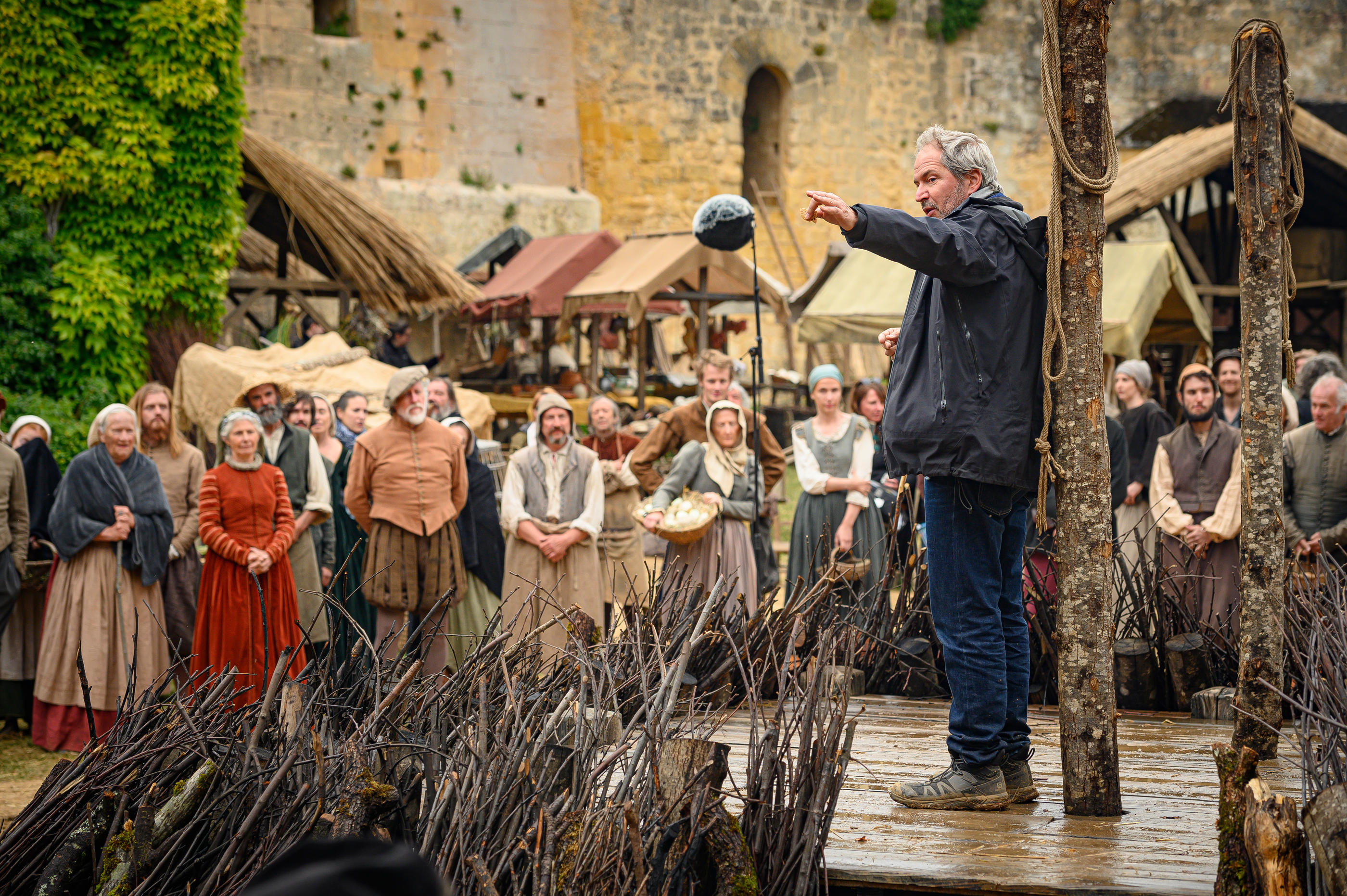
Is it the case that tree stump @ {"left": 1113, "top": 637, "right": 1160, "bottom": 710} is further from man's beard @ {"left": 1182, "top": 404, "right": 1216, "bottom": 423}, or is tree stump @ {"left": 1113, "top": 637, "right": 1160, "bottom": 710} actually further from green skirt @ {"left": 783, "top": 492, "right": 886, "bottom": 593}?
man's beard @ {"left": 1182, "top": 404, "right": 1216, "bottom": 423}

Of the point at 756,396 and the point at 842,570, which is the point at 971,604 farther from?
the point at 756,396

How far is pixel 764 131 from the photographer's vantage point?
25.9m

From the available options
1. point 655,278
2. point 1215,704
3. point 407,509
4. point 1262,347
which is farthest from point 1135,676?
point 655,278

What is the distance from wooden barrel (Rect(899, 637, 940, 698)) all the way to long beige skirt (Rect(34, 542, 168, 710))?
3.76m

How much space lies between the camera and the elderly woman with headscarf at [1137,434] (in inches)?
301

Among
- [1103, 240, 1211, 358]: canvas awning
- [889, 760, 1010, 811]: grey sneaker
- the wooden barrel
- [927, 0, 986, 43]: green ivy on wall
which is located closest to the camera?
[889, 760, 1010, 811]: grey sneaker

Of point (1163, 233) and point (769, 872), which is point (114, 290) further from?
point (1163, 233)

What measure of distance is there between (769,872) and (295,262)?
53.0 feet

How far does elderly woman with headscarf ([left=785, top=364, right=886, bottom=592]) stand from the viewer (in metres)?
7.06

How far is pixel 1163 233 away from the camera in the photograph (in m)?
25.5

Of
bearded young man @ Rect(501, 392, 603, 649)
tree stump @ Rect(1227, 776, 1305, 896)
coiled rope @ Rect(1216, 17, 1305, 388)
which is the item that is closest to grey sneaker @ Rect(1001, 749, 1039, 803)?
tree stump @ Rect(1227, 776, 1305, 896)

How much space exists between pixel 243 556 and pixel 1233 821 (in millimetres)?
4871

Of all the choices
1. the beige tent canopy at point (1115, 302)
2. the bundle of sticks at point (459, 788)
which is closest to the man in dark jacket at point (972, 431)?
the bundle of sticks at point (459, 788)

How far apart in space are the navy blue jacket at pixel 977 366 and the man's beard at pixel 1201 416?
12.8 ft
